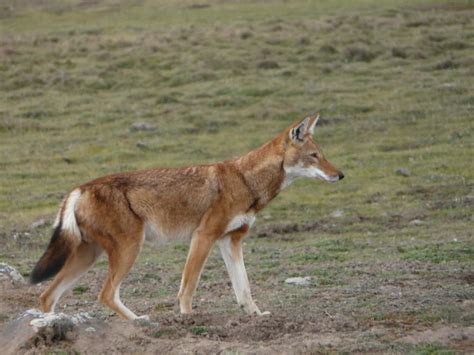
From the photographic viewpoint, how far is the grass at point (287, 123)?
1283 cm

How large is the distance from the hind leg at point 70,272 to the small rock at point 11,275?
257 cm

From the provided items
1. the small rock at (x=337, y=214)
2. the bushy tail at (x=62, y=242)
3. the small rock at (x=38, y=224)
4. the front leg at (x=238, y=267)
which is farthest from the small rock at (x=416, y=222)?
the bushy tail at (x=62, y=242)

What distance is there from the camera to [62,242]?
9.53m

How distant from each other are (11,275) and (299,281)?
353 centimetres

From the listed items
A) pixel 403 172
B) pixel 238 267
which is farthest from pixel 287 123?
pixel 238 267

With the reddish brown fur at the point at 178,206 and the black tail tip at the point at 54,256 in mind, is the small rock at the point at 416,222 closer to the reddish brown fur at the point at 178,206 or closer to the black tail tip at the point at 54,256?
the reddish brown fur at the point at 178,206

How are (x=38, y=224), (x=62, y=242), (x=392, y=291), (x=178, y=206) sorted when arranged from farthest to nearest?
(x=38, y=224) < (x=392, y=291) < (x=178, y=206) < (x=62, y=242)

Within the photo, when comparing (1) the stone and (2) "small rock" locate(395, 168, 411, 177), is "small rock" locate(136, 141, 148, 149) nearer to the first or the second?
(2) "small rock" locate(395, 168, 411, 177)

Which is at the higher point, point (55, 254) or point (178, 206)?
point (178, 206)

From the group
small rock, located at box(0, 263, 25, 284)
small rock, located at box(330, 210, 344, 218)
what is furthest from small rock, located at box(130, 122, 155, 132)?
small rock, located at box(0, 263, 25, 284)

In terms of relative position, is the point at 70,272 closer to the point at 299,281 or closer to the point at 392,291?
the point at 299,281

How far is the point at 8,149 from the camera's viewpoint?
23484 mm

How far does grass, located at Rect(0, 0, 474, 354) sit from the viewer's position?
12.8m

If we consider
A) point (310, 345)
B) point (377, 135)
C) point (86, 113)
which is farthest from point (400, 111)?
point (310, 345)
